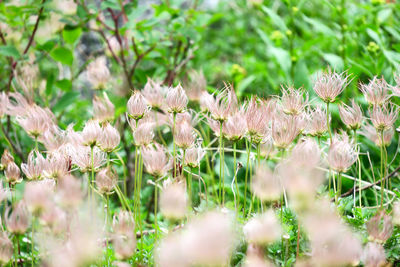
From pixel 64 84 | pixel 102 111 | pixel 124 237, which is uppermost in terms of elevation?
pixel 102 111

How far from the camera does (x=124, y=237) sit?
3.08 ft

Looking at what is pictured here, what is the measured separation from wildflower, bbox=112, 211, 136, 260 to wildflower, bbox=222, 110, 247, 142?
0.90ft

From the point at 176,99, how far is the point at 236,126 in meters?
0.16

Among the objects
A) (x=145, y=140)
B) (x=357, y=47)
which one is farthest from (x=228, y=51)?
(x=145, y=140)

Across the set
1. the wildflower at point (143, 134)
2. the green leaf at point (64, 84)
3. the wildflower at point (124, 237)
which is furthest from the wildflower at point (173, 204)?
the green leaf at point (64, 84)

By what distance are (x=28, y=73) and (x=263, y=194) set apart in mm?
1342

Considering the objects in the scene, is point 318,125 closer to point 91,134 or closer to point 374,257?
point 374,257

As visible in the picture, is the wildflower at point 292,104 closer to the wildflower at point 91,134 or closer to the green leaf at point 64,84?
the wildflower at point 91,134

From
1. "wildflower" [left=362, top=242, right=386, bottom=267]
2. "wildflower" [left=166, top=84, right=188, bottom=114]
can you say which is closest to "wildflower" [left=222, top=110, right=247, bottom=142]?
"wildflower" [left=166, top=84, right=188, bottom=114]

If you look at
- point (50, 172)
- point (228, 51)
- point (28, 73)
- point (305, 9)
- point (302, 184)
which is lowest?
point (228, 51)

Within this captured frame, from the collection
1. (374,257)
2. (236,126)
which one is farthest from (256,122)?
(374,257)

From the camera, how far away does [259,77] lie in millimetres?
3043

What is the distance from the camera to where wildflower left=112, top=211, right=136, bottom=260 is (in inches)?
32.5

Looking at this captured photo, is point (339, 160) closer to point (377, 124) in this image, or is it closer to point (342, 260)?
point (377, 124)
